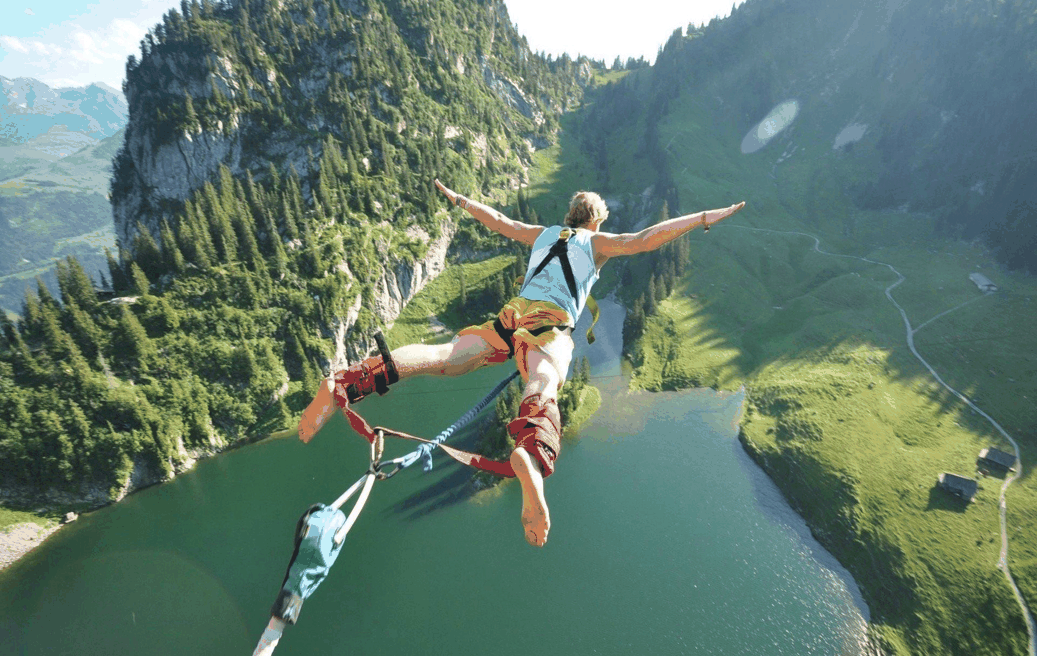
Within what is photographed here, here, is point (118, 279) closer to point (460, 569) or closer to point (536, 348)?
point (460, 569)

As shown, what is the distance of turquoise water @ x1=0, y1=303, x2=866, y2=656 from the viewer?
28094 millimetres

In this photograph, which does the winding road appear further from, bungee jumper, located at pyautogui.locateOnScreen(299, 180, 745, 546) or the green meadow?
bungee jumper, located at pyautogui.locateOnScreen(299, 180, 745, 546)

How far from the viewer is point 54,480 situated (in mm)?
39125

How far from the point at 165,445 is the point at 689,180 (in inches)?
4318

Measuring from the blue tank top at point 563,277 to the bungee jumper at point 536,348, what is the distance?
1 cm

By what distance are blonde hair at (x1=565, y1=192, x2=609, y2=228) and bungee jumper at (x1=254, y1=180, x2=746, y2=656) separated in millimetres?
16

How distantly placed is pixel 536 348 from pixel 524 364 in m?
0.27

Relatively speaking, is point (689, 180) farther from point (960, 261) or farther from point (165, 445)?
point (165, 445)

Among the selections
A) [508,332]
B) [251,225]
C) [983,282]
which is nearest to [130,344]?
[251,225]

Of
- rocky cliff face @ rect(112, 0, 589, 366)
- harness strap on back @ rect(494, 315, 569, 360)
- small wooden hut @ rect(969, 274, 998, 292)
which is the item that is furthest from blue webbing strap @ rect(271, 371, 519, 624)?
small wooden hut @ rect(969, 274, 998, 292)

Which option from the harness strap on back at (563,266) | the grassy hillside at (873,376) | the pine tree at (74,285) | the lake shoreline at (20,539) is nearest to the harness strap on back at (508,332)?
the harness strap on back at (563,266)

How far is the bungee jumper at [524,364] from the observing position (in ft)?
13.9

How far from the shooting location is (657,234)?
5969 mm

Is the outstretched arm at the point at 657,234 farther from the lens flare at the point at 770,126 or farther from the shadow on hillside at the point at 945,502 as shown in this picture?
the lens flare at the point at 770,126
